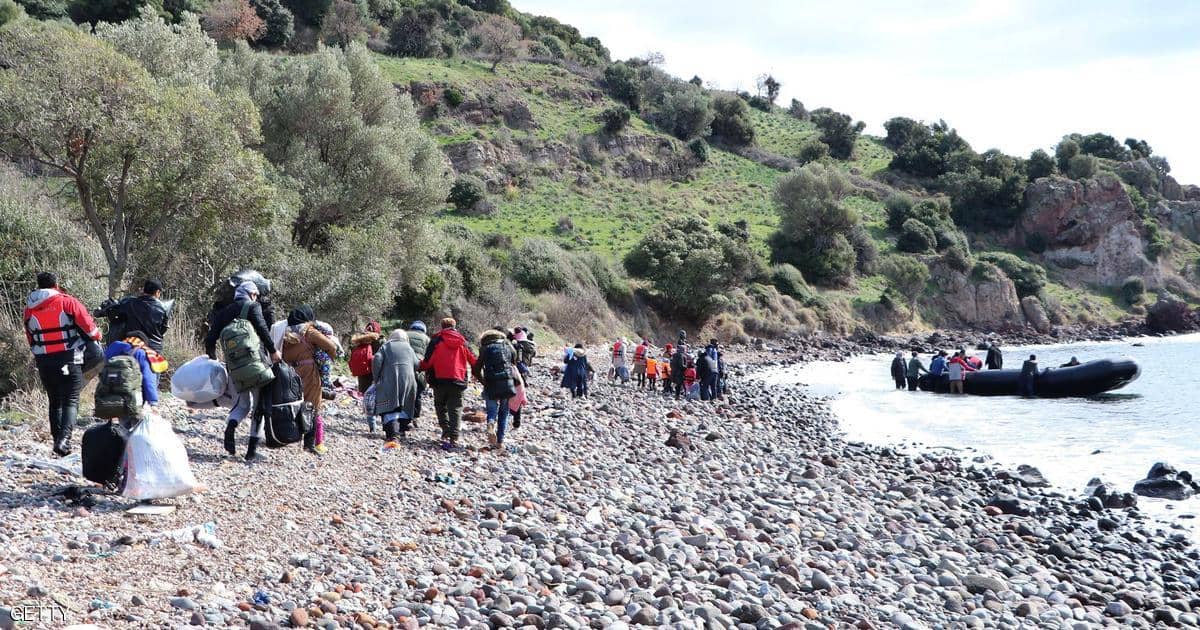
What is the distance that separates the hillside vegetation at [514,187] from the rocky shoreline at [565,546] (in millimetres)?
6558

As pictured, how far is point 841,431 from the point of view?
19469 mm

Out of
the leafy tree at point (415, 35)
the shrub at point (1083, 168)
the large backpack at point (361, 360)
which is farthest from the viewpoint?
the shrub at point (1083, 168)

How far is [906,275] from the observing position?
58125 mm

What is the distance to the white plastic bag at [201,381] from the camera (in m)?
8.08

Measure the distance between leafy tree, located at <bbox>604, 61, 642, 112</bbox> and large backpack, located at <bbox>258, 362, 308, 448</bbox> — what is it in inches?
2895

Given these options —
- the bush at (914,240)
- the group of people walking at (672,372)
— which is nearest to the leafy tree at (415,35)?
the bush at (914,240)

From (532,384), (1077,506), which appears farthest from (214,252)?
(1077,506)

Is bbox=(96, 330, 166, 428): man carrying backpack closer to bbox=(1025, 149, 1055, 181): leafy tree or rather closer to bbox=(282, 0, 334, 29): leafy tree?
bbox=(282, 0, 334, 29): leafy tree

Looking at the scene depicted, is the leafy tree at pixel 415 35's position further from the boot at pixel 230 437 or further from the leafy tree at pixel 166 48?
the boot at pixel 230 437

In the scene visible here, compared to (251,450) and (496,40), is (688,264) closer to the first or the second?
(251,450)

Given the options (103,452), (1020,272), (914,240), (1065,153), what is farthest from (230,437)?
(1065,153)

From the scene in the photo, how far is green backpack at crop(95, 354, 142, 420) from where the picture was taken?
21.9 ft

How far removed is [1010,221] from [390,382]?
3171 inches

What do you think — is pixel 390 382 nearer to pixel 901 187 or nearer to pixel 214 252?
pixel 214 252
